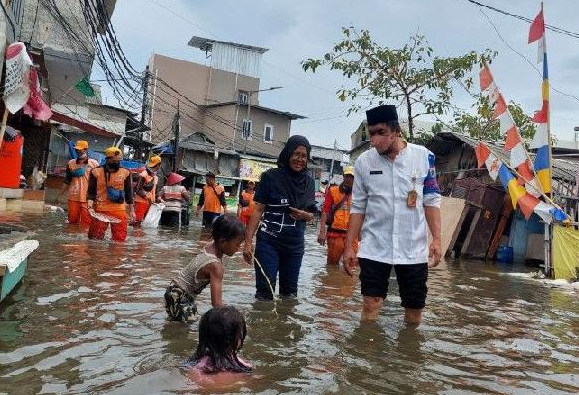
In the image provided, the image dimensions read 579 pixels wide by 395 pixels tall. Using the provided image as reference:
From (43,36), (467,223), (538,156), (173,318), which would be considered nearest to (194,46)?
(43,36)

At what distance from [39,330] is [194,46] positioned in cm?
4714

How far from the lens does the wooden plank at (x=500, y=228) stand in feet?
53.0

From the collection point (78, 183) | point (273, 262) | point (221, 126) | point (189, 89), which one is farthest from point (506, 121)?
point (189, 89)

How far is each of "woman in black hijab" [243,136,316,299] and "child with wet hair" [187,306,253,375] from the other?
232 cm

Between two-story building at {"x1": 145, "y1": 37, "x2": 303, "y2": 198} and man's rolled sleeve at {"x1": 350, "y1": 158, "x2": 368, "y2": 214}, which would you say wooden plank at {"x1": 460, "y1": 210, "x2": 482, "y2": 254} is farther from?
two-story building at {"x1": 145, "y1": 37, "x2": 303, "y2": 198}

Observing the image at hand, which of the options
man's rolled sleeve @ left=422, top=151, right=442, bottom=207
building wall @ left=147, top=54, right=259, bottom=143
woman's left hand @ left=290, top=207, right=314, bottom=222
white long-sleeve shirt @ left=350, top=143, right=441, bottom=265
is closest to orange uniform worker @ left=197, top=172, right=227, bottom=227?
woman's left hand @ left=290, top=207, right=314, bottom=222

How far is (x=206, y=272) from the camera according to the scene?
443 cm

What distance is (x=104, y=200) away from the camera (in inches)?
364

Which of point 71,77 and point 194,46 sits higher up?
point 194,46

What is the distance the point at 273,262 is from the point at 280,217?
0.45 metres

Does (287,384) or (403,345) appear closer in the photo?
(287,384)

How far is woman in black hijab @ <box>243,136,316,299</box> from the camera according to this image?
5660 mm

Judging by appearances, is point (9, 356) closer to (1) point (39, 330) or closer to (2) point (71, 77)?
(1) point (39, 330)

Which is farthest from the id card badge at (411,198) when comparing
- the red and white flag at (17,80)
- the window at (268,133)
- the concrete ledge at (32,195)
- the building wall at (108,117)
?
the window at (268,133)
